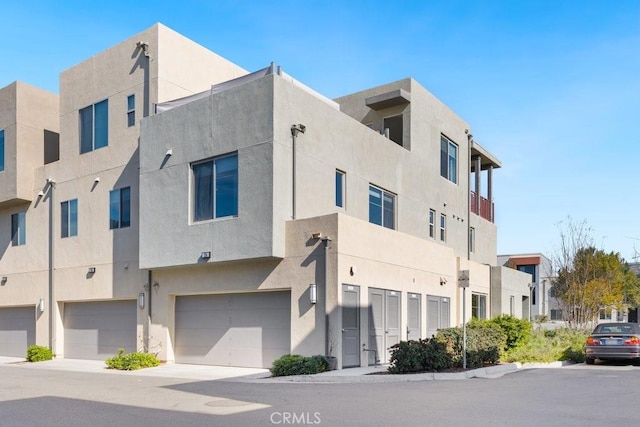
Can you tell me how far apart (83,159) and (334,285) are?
39.6 ft

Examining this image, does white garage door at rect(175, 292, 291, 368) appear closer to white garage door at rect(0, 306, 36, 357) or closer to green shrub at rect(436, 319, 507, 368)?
green shrub at rect(436, 319, 507, 368)

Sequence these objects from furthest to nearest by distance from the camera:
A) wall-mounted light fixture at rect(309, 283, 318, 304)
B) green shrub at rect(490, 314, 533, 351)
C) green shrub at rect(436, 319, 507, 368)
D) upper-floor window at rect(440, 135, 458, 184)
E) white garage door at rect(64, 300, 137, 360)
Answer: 1. upper-floor window at rect(440, 135, 458, 184)
2. green shrub at rect(490, 314, 533, 351)
3. white garage door at rect(64, 300, 137, 360)
4. green shrub at rect(436, 319, 507, 368)
5. wall-mounted light fixture at rect(309, 283, 318, 304)

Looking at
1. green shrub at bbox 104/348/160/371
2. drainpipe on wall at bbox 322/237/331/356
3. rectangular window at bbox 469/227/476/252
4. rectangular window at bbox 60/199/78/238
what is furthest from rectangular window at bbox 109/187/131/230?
rectangular window at bbox 469/227/476/252

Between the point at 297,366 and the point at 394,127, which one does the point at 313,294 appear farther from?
the point at 394,127

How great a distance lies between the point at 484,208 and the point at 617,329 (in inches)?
595

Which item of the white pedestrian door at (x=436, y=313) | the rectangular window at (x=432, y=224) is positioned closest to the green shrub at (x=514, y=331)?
the white pedestrian door at (x=436, y=313)

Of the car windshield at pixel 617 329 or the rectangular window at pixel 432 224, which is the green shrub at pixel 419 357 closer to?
the car windshield at pixel 617 329

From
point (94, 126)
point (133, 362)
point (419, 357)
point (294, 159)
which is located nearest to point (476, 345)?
point (419, 357)

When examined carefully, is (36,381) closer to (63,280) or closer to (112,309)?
(112,309)

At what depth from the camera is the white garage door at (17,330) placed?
82.9 feet

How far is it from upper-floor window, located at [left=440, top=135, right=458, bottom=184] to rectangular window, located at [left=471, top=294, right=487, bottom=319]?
17.3 feet

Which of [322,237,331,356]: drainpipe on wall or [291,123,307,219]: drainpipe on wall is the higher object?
[291,123,307,219]: drainpipe on wall

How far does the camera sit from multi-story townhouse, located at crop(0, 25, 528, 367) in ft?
55.3

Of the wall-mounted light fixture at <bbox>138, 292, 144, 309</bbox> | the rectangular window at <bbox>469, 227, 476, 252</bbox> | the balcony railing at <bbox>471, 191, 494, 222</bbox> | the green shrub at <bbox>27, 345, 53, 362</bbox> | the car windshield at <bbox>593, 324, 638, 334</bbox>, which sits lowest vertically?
the green shrub at <bbox>27, 345, 53, 362</bbox>
